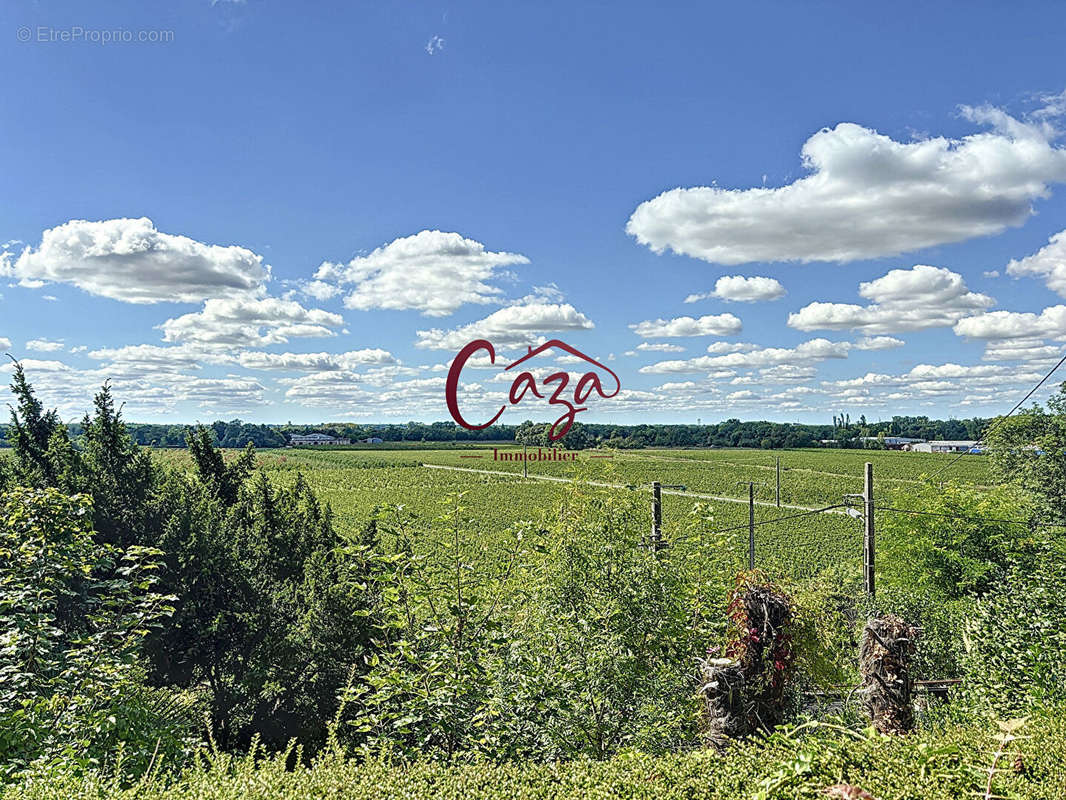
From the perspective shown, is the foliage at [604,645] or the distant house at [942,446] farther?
the distant house at [942,446]

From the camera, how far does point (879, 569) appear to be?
68.9ft

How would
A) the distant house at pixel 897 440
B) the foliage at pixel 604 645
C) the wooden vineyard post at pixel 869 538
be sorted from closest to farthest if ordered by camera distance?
the foliage at pixel 604 645
the wooden vineyard post at pixel 869 538
the distant house at pixel 897 440

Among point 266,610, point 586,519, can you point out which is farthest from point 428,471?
point 586,519

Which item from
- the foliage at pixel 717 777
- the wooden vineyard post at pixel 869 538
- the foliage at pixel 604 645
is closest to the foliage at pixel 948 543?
the wooden vineyard post at pixel 869 538

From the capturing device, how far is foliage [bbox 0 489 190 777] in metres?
4.37

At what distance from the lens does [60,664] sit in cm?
539

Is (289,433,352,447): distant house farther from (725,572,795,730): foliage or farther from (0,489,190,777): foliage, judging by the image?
(725,572,795,730): foliage

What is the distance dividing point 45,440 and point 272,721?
7.42 metres

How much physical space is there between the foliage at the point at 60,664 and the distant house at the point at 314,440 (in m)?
74.9

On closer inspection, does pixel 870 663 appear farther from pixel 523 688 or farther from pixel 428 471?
pixel 428 471

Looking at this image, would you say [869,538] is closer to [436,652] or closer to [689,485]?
[436,652]

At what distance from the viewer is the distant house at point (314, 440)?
8106 centimetres

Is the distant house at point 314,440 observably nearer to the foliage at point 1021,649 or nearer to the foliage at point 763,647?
the foliage at point 1021,649

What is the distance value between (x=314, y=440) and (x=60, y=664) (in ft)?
271
